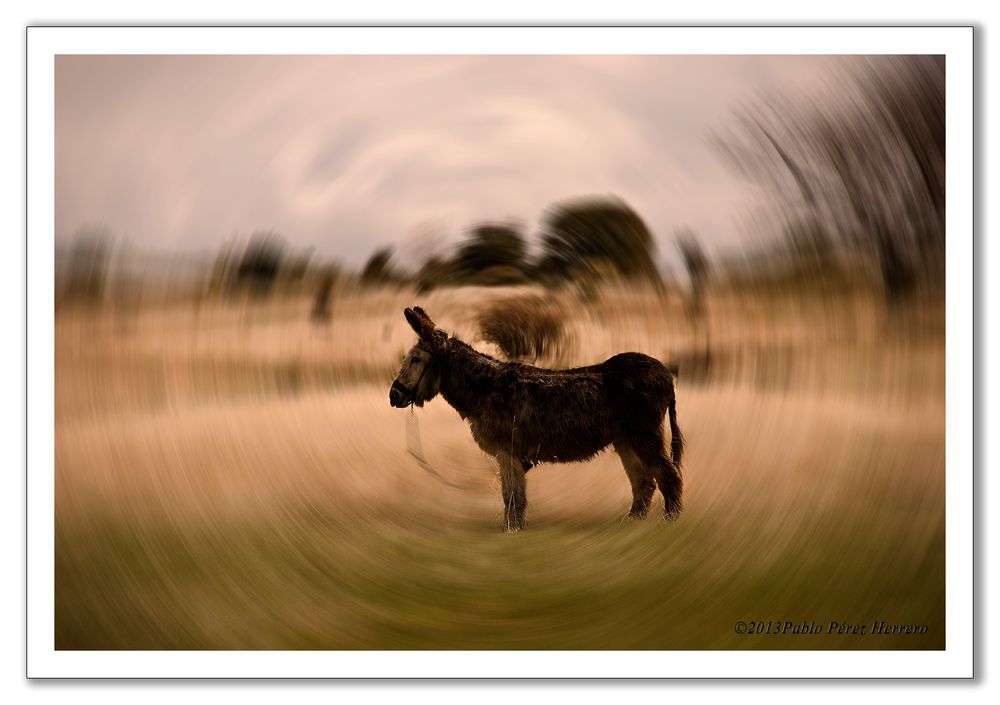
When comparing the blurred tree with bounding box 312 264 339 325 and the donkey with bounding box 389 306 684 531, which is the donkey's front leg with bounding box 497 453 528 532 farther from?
the blurred tree with bounding box 312 264 339 325

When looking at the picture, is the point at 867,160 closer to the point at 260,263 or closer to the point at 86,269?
the point at 260,263

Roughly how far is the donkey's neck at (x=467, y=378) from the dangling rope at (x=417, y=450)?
209mm

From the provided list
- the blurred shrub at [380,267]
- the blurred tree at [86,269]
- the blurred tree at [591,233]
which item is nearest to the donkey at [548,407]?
the blurred shrub at [380,267]

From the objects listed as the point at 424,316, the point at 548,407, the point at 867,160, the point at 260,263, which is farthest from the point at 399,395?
the point at 867,160

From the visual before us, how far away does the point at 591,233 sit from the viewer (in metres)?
3.52

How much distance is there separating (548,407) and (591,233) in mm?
898

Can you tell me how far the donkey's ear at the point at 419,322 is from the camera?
3510 mm

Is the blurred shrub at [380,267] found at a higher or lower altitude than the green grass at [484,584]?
higher

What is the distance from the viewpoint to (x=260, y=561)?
3.62 metres
